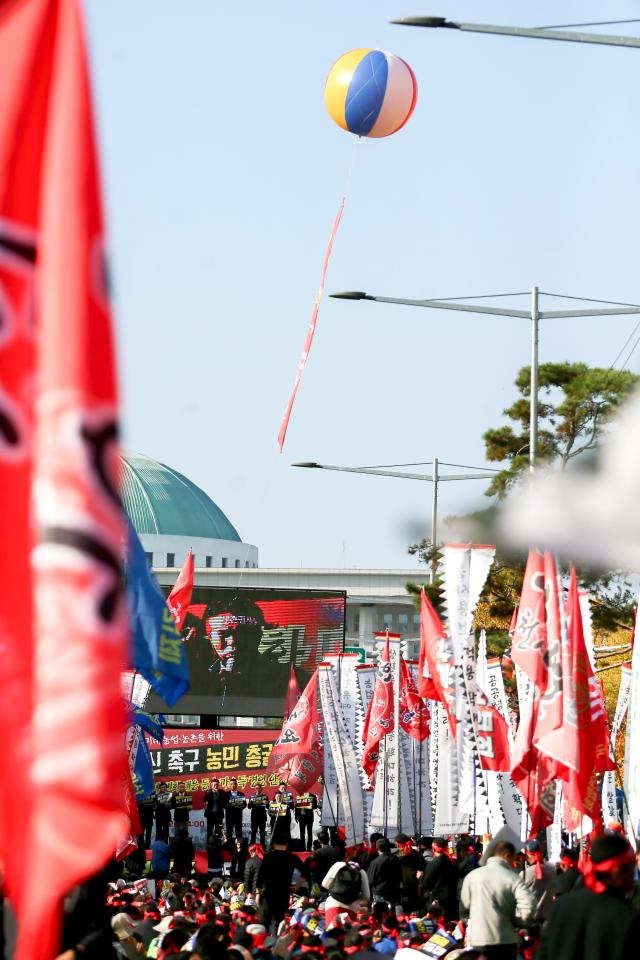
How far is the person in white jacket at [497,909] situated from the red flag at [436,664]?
29.6 feet

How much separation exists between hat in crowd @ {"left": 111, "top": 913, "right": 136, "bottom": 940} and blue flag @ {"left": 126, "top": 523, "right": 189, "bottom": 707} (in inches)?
80.5

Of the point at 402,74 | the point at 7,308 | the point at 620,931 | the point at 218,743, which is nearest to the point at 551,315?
the point at 402,74

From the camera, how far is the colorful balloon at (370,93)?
25641 mm

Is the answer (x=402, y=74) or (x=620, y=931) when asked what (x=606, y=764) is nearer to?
(x=620, y=931)

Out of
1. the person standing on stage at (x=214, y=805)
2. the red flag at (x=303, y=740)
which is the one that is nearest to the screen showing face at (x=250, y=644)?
the person standing on stage at (x=214, y=805)

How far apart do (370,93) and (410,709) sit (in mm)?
11582

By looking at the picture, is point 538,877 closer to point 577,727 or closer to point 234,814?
point 577,727

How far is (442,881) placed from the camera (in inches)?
749

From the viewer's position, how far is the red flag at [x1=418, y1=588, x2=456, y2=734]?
21125 mm

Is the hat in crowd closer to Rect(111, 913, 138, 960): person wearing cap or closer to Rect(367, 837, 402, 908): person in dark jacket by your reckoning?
Rect(111, 913, 138, 960): person wearing cap

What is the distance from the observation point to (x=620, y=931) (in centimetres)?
671

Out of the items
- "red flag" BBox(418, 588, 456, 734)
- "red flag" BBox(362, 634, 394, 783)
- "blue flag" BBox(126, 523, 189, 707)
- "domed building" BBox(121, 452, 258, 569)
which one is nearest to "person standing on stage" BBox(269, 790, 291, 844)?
"red flag" BBox(362, 634, 394, 783)

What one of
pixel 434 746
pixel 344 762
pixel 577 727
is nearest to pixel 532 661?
pixel 577 727

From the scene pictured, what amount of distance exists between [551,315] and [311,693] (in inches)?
433
